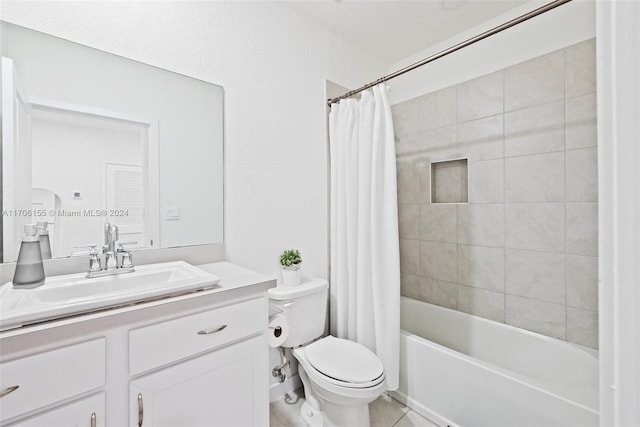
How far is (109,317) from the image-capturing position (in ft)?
2.66

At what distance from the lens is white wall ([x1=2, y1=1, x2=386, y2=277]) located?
1250 mm

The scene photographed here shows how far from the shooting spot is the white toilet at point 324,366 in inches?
53.1

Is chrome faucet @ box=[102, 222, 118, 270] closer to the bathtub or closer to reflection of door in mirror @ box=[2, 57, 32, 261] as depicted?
reflection of door in mirror @ box=[2, 57, 32, 261]

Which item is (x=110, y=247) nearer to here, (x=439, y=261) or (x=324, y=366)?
(x=324, y=366)

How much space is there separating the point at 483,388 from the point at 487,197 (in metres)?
1.16

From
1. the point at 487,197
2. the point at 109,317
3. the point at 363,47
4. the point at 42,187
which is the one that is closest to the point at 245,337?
the point at 109,317

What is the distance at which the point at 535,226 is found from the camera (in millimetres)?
1771

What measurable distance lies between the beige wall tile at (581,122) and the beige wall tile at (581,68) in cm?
5

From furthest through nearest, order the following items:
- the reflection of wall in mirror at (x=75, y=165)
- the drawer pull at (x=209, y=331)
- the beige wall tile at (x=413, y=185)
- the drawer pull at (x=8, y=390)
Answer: the beige wall tile at (x=413, y=185) → the reflection of wall in mirror at (x=75, y=165) → the drawer pull at (x=209, y=331) → the drawer pull at (x=8, y=390)

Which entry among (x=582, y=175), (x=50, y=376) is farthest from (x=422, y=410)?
A: (x=50, y=376)

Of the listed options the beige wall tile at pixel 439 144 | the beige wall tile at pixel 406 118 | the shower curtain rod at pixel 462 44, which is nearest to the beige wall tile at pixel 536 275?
the beige wall tile at pixel 439 144

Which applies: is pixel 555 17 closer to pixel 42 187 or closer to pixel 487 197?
pixel 487 197

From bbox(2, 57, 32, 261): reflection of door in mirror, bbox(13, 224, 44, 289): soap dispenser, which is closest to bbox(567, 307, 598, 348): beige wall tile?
bbox(13, 224, 44, 289): soap dispenser

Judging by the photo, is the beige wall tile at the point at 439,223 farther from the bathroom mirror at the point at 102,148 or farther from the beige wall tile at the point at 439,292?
the bathroom mirror at the point at 102,148
